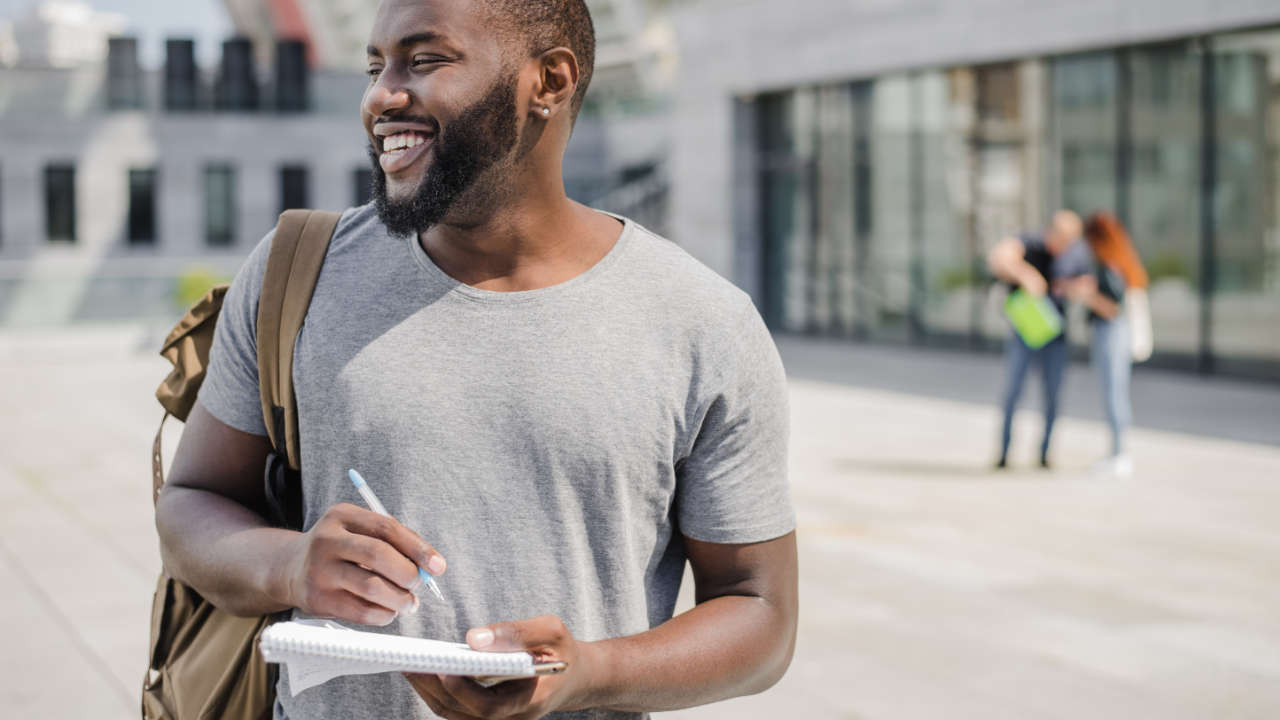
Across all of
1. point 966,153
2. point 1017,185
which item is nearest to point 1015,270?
point 1017,185

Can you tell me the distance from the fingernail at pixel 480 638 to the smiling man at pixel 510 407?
0.26 metres

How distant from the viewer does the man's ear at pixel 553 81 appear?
1.88m

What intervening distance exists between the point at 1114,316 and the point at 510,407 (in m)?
9.00

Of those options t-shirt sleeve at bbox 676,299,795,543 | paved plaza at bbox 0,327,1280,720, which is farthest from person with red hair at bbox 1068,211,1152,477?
t-shirt sleeve at bbox 676,299,795,543

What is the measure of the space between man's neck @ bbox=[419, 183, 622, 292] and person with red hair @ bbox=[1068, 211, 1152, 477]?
337 inches

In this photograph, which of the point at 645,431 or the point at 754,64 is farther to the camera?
the point at 754,64

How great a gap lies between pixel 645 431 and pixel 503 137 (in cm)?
43

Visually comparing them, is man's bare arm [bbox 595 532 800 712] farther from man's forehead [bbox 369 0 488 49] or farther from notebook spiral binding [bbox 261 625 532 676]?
man's forehead [bbox 369 0 488 49]

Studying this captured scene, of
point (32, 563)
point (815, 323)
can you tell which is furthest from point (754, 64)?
point (32, 563)

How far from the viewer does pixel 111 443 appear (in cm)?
1225

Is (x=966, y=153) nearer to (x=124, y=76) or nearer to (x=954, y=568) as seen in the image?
(x=954, y=568)

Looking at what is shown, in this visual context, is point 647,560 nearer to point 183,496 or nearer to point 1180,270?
point 183,496

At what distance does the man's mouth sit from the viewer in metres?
1.82

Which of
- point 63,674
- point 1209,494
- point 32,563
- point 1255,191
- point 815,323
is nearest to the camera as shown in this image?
point 63,674
